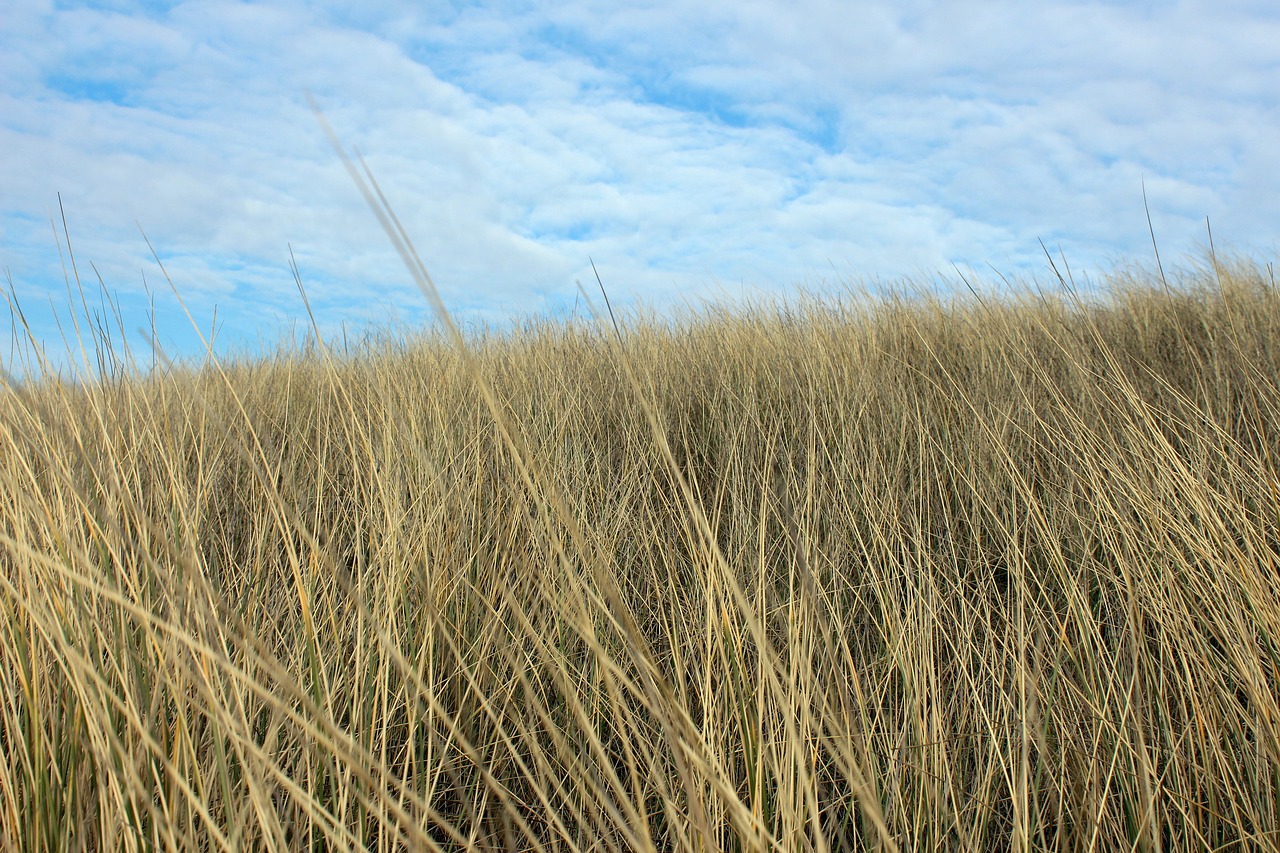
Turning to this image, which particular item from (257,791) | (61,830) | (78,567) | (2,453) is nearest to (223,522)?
(2,453)

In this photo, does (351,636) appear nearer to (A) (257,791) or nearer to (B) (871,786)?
(A) (257,791)

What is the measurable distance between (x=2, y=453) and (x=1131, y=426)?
3.34m

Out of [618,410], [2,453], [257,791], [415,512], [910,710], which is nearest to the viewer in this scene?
[257,791]

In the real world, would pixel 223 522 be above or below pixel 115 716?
above

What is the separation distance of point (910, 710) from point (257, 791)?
1.19m

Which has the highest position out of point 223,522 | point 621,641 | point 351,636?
point 223,522

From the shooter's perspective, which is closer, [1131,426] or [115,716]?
[115,716]

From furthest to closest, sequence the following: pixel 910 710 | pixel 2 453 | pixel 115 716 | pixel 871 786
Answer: pixel 2 453
pixel 910 710
pixel 115 716
pixel 871 786

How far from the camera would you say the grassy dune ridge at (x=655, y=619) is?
1.08m

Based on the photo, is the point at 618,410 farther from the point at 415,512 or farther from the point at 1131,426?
the point at 1131,426

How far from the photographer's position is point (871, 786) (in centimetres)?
112

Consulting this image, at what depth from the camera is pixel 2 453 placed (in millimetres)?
2041

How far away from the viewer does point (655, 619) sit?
1.91 metres

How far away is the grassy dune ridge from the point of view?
3.54 ft
